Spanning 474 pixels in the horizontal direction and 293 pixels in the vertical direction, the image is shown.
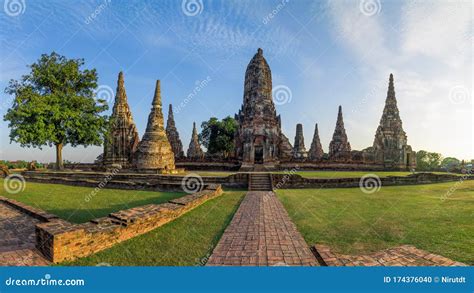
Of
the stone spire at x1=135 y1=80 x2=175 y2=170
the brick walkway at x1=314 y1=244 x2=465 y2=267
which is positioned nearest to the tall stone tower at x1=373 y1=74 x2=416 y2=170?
the stone spire at x1=135 y1=80 x2=175 y2=170

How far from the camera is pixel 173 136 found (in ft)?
123

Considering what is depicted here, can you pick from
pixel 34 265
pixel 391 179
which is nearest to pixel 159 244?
pixel 34 265

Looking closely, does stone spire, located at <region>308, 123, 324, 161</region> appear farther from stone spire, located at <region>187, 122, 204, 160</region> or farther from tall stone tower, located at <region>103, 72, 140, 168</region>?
tall stone tower, located at <region>103, 72, 140, 168</region>

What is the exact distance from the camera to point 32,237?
4676mm

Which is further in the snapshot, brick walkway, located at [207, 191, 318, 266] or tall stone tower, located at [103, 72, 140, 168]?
tall stone tower, located at [103, 72, 140, 168]

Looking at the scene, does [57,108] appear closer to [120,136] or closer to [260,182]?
[120,136]

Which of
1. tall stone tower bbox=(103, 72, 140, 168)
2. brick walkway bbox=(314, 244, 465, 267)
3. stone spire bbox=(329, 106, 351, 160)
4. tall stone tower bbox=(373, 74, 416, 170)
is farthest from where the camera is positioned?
stone spire bbox=(329, 106, 351, 160)

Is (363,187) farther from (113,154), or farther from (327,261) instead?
(113,154)

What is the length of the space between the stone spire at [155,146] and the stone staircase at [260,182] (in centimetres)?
1001

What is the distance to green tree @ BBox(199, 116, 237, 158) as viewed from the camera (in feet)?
143

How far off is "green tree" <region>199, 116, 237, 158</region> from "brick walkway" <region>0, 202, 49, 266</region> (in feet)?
119

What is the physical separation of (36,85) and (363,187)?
27612 mm

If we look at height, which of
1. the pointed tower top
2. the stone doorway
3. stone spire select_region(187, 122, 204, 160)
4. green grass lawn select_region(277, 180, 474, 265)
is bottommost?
green grass lawn select_region(277, 180, 474, 265)

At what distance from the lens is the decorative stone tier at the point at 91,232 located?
3562 millimetres
